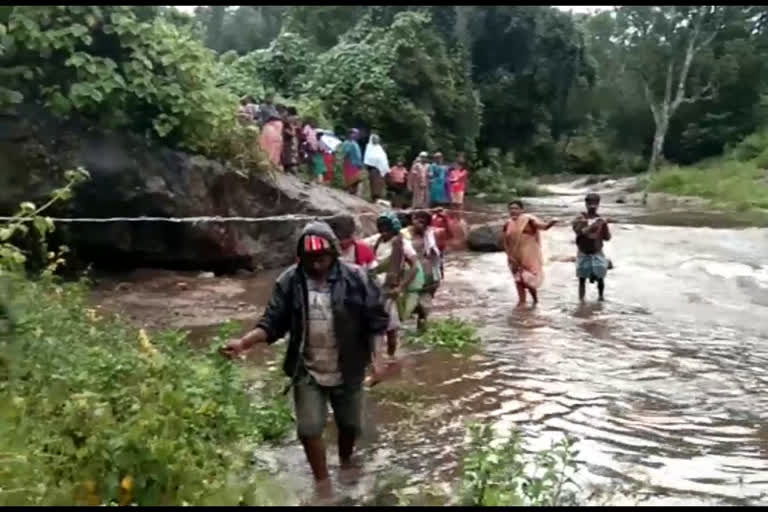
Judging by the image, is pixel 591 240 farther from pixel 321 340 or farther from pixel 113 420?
pixel 113 420

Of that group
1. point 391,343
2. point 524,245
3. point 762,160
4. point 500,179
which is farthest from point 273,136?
point 762,160

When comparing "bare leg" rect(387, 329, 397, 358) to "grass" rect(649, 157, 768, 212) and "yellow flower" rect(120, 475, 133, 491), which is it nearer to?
"yellow flower" rect(120, 475, 133, 491)

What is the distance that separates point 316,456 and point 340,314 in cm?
81

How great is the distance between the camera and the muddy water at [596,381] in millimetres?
5914

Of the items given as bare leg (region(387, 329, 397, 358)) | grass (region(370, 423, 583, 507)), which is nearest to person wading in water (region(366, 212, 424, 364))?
bare leg (region(387, 329, 397, 358))

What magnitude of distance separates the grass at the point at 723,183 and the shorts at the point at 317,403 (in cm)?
2192

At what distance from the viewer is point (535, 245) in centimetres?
1172

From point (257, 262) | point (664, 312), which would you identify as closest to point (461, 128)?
point (257, 262)

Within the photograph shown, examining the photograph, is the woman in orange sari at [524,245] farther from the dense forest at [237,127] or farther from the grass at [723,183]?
the grass at [723,183]

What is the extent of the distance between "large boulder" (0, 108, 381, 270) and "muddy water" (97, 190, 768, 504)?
54 cm

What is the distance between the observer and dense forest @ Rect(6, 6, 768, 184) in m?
12.4

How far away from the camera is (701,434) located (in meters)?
6.67

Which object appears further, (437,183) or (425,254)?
(437,183)

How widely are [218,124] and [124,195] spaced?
1713 mm
